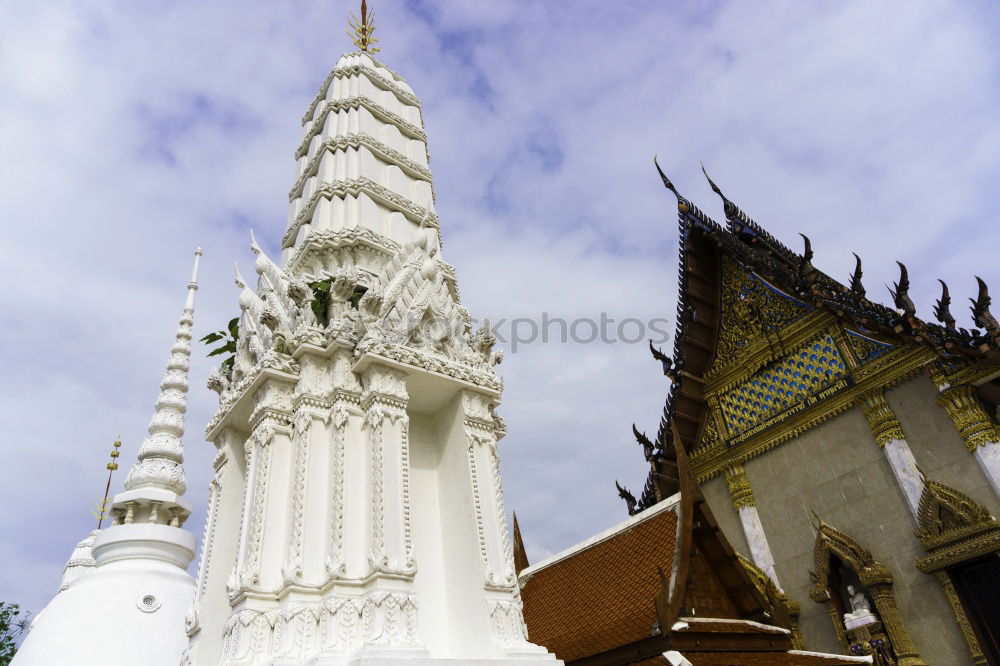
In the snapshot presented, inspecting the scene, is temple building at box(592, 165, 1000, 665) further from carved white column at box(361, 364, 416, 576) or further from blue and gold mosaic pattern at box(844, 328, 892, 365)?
carved white column at box(361, 364, 416, 576)

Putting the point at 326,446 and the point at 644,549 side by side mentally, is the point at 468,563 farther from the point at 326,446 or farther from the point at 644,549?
the point at 644,549

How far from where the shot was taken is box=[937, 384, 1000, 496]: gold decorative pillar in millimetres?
8625

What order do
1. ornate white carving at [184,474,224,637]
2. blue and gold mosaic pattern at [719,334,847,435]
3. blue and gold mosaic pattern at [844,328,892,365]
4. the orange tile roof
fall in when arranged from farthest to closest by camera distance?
1. blue and gold mosaic pattern at [719,334,847,435]
2. blue and gold mosaic pattern at [844,328,892,365]
3. the orange tile roof
4. ornate white carving at [184,474,224,637]

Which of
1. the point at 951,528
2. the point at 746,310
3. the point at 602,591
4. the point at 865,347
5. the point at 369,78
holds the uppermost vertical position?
the point at 369,78

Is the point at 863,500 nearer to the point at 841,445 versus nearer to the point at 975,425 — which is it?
the point at 841,445

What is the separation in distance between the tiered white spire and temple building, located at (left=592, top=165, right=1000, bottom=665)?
7838 mm

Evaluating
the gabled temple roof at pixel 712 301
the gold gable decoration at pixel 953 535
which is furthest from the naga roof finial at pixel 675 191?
the gold gable decoration at pixel 953 535

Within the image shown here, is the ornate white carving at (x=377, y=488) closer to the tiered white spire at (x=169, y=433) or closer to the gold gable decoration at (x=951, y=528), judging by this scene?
the tiered white spire at (x=169, y=433)

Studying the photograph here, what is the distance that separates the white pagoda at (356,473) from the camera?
15.7ft

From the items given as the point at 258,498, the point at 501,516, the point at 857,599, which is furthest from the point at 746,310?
the point at 258,498

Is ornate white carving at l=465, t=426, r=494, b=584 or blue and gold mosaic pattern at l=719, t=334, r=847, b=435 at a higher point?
blue and gold mosaic pattern at l=719, t=334, r=847, b=435

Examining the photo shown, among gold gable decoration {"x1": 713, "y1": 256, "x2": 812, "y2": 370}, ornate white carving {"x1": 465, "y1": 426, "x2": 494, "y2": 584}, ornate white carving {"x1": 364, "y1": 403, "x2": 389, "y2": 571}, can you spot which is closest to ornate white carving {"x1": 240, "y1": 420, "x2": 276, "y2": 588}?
ornate white carving {"x1": 364, "y1": 403, "x2": 389, "y2": 571}

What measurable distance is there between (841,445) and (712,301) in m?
4.58

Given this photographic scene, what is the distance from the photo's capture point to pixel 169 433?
11.5 meters
